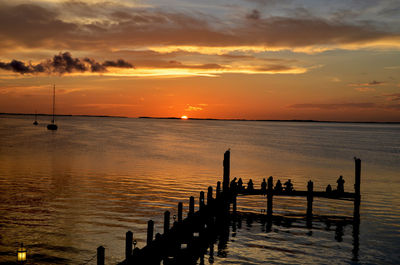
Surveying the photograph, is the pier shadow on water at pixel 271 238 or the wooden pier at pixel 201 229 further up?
the wooden pier at pixel 201 229

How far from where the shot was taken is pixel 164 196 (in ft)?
114

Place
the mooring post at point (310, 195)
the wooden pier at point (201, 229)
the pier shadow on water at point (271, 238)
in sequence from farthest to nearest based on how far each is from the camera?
the mooring post at point (310, 195) < the pier shadow on water at point (271, 238) < the wooden pier at point (201, 229)

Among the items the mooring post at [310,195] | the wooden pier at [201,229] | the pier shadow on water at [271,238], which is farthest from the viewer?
the mooring post at [310,195]

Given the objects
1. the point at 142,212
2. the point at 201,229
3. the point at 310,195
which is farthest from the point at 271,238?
the point at 142,212

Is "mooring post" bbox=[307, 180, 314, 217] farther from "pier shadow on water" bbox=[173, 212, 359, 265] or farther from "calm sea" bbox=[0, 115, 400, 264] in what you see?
"calm sea" bbox=[0, 115, 400, 264]

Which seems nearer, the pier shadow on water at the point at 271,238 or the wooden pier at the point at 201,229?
the wooden pier at the point at 201,229

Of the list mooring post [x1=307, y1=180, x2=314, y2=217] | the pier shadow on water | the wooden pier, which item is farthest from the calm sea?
mooring post [x1=307, y1=180, x2=314, y2=217]

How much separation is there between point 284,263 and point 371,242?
709 centimetres

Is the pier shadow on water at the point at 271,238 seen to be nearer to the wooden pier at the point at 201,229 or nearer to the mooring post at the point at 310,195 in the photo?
the wooden pier at the point at 201,229

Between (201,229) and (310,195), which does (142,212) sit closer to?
(201,229)

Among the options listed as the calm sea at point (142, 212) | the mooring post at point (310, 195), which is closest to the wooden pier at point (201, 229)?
the mooring post at point (310, 195)

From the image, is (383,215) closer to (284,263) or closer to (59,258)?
→ (284,263)

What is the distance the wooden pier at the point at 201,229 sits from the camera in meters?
15.3

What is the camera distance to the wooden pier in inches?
603
